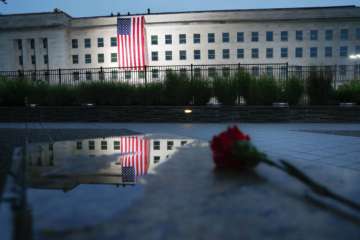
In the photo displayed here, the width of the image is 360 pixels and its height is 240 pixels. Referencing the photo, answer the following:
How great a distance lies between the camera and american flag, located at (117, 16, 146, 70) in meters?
34.0

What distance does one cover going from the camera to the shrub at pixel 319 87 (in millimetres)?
10781

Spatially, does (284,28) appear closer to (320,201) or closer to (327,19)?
(327,19)

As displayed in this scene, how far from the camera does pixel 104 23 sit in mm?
52094

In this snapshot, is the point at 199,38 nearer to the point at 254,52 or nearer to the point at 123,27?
the point at 254,52

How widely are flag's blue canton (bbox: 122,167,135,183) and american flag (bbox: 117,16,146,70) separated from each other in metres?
31.5

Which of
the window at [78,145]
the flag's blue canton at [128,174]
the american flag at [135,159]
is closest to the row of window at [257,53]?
the window at [78,145]

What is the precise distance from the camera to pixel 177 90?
36.6 feet

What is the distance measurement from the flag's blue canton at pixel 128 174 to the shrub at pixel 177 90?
9.17 m

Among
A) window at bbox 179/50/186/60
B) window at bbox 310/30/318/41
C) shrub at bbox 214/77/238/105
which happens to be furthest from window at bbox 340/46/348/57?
shrub at bbox 214/77/238/105

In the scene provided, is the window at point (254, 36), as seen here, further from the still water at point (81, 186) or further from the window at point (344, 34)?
the still water at point (81, 186)

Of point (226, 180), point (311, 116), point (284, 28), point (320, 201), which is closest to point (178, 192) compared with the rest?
point (226, 180)

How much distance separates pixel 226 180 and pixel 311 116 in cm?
970

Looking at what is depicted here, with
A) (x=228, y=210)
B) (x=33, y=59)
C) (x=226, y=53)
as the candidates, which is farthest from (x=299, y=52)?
(x=228, y=210)

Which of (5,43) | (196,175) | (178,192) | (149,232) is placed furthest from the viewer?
(5,43)
